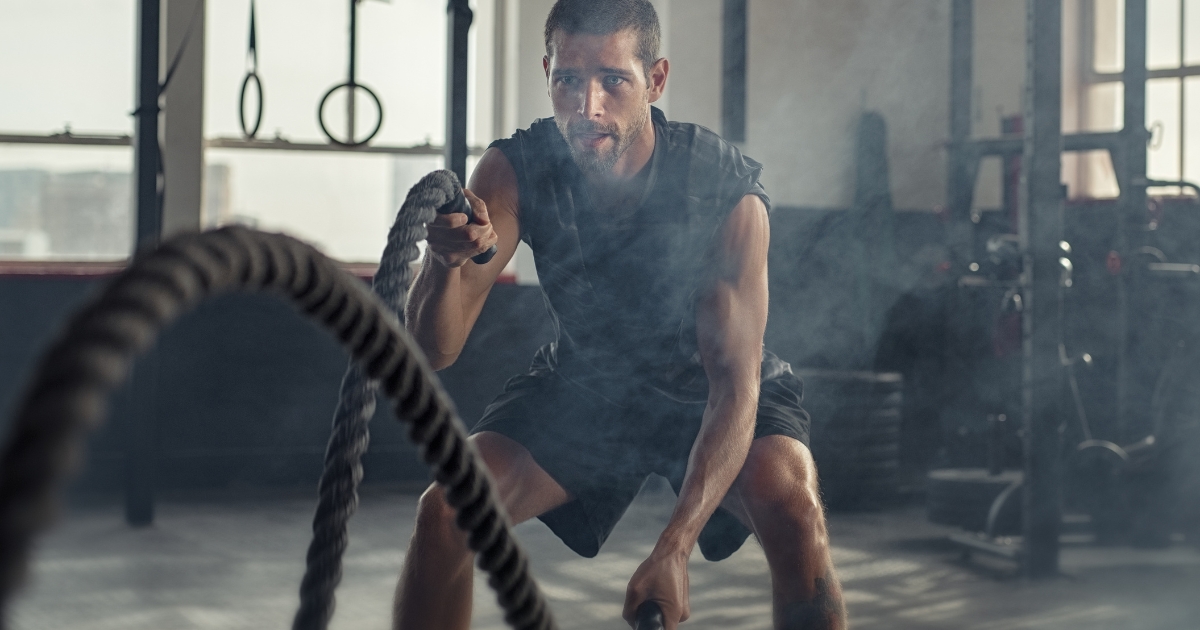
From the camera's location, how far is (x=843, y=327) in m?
4.96

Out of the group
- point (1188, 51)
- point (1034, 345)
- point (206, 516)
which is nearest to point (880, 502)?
point (1034, 345)

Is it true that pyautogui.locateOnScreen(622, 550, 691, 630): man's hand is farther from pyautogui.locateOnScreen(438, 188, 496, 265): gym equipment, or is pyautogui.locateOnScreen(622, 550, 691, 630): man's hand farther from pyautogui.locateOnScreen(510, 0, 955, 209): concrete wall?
pyautogui.locateOnScreen(510, 0, 955, 209): concrete wall

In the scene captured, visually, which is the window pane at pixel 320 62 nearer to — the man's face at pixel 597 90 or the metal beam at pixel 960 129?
the metal beam at pixel 960 129

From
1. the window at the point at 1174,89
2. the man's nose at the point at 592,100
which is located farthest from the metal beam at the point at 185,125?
the window at the point at 1174,89

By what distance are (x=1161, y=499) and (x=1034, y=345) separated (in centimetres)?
82

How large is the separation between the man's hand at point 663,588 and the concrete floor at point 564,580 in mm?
1427

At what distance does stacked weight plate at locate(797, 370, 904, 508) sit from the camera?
4.21 m

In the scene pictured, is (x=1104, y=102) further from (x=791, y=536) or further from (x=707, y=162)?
(x=791, y=536)

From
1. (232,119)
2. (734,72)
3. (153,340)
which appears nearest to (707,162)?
(153,340)

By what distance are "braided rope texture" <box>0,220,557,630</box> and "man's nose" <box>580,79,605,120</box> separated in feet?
3.16

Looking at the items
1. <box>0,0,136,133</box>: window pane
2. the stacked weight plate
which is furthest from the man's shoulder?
<box>0,0,136,133</box>: window pane

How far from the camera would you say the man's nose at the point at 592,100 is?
159cm

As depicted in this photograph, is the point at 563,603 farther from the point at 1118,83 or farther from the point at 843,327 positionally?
the point at 1118,83

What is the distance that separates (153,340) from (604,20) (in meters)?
1.25
